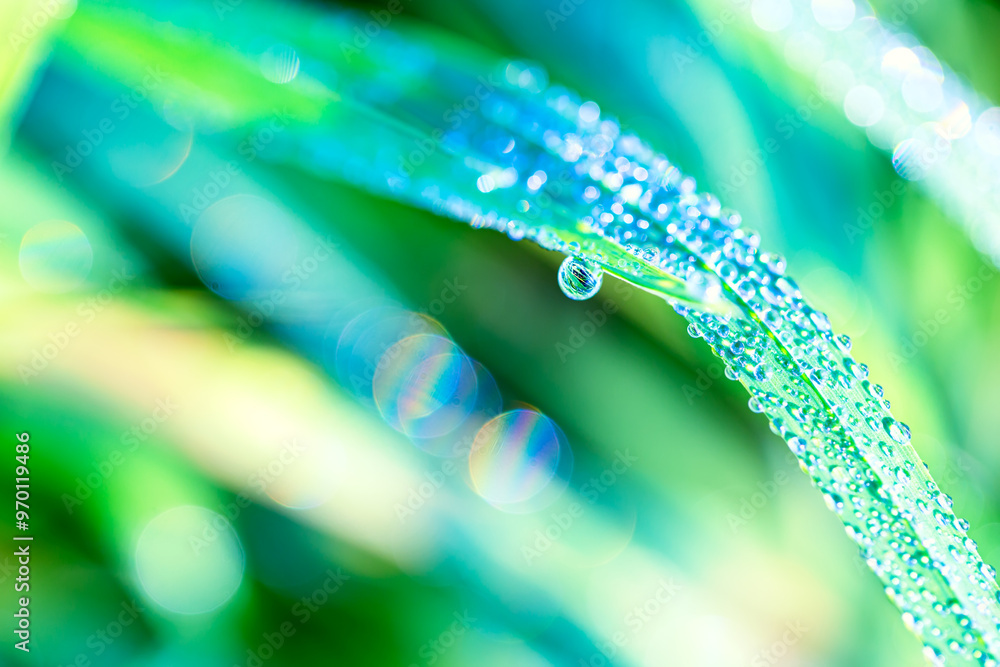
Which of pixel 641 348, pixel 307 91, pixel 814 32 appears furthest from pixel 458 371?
pixel 814 32

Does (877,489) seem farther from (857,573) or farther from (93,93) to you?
(93,93)

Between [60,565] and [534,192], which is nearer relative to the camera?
[534,192]

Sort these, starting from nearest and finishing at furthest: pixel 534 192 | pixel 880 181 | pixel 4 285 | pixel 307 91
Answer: pixel 534 192 < pixel 307 91 < pixel 4 285 < pixel 880 181

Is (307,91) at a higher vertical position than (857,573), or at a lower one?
lower

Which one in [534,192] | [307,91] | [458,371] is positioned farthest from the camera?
[458,371]

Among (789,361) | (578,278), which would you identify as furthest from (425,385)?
(789,361)

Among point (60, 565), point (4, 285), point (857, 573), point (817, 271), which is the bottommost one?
point (60, 565)

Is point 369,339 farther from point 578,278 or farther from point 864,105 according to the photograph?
point 864,105

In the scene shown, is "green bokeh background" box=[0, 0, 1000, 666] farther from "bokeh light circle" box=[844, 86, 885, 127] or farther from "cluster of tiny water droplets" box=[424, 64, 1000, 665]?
"cluster of tiny water droplets" box=[424, 64, 1000, 665]
